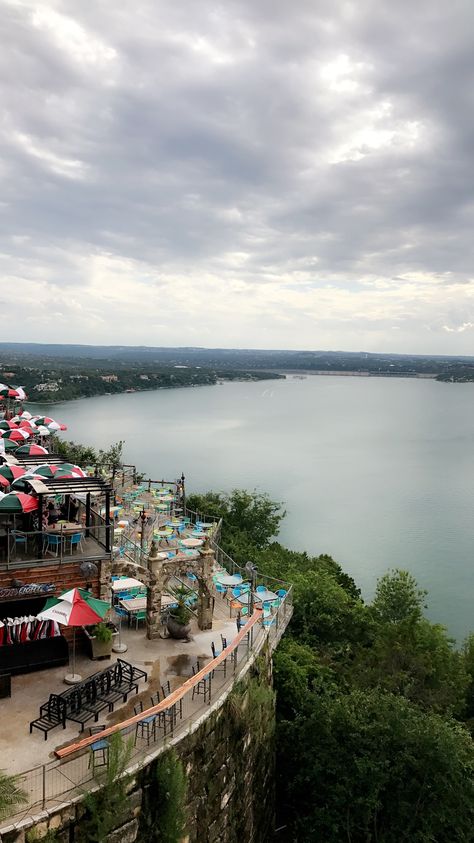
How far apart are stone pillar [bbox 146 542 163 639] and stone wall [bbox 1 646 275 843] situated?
2.78 meters

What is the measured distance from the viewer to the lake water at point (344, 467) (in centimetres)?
4184

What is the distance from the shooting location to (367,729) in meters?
13.2

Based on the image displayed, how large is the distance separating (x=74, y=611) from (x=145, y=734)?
281cm

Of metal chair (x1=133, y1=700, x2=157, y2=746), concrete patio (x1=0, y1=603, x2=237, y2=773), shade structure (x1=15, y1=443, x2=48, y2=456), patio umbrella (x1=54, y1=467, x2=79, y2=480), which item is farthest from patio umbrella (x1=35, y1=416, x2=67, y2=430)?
metal chair (x1=133, y1=700, x2=157, y2=746)

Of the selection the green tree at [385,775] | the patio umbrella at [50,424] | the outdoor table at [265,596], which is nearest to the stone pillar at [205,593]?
the outdoor table at [265,596]

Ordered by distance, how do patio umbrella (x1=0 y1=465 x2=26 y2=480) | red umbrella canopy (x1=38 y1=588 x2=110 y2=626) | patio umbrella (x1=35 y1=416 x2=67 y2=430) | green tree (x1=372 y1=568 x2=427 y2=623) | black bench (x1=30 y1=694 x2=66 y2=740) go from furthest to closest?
1. patio umbrella (x1=35 y1=416 x2=67 y2=430)
2. green tree (x1=372 y1=568 x2=427 y2=623)
3. patio umbrella (x1=0 y1=465 x2=26 y2=480)
4. red umbrella canopy (x1=38 y1=588 x2=110 y2=626)
5. black bench (x1=30 y1=694 x2=66 y2=740)

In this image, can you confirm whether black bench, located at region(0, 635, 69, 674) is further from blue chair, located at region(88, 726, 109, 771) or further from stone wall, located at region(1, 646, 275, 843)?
stone wall, located at region(1, 646, 275, 843)

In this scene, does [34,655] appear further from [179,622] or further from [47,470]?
[47,470]

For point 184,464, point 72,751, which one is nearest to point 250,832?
point 72,751

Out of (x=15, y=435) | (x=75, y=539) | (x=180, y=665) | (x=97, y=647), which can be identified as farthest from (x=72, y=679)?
(x=15, y=435)

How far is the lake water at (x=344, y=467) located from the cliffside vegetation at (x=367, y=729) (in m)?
12.0

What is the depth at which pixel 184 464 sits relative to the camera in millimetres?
72000

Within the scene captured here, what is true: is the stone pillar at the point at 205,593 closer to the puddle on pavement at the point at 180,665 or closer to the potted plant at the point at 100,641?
the puddle on pavement at the point at 180,665

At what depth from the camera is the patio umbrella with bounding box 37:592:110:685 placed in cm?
1170
